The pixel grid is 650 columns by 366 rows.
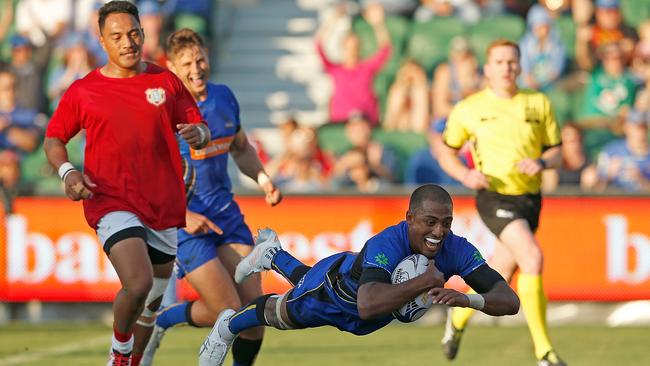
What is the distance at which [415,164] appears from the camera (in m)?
15.6

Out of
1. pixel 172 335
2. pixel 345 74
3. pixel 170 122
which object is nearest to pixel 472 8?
pixel 345 74

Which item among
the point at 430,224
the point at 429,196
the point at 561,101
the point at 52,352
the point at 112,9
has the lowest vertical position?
the point at 52,352

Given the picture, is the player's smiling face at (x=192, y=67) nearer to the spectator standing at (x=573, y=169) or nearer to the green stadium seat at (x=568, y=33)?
the spectator standing at (x=573, y=169)

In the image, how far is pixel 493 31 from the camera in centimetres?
1834

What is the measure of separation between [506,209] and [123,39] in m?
3.64

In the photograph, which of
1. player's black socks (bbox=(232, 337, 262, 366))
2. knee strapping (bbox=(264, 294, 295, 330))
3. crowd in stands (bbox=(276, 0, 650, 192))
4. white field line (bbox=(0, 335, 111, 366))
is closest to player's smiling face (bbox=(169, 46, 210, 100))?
player's black socks (bbox=(232, 337, 262, 366))

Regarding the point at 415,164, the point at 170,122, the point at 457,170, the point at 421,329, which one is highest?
the point at 170,122

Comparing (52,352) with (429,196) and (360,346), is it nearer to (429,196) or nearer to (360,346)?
(360,346)

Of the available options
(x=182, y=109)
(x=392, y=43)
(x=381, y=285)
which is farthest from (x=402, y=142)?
(x=381, y=285)

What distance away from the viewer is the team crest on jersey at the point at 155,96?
7.88 m

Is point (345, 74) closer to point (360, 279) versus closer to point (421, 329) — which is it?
point (421, 329)

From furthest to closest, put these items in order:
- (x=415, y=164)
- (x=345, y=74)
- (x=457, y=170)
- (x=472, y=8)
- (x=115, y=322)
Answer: (x=472, y=8) → (x=345, y=74) → (x=415, y=164) → (x=457, y=170) → (x=115, y=322)

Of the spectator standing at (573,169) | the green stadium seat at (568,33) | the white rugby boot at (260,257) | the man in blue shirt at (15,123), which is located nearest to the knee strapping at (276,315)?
the white rugby boot at (260,257)

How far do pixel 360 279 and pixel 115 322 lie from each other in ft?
5.77
